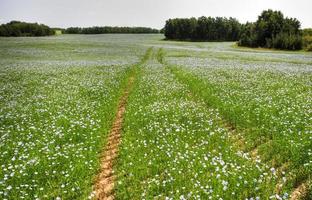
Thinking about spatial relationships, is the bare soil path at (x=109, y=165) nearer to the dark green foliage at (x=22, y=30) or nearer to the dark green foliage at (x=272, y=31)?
the dark green foliage at (x=272, y=31)

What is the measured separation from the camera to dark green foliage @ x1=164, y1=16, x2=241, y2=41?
563 feet

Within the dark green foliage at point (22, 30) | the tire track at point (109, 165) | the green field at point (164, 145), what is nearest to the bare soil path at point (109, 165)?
the tire track at point (109, 165)

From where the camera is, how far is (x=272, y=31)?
98375 mm

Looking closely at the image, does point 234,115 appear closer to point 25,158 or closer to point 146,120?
point 146,120

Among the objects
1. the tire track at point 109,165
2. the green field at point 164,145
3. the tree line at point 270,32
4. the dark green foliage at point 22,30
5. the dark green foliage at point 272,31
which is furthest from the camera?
the dark green foliage at point 22,30

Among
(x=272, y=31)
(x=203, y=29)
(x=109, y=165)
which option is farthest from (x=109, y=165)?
(x=203, y=29)

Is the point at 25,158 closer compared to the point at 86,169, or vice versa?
the point at 86,169

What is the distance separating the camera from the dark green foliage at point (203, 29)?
171725 mm

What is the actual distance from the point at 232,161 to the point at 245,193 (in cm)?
199

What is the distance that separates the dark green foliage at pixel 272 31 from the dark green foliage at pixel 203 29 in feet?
212

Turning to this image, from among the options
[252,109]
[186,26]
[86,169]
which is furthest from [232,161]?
[186,26]

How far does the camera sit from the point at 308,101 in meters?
16.6

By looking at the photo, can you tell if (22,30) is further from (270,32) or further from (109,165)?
(109,165)

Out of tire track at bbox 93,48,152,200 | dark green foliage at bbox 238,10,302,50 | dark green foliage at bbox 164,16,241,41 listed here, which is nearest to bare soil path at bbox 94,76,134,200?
tire track at bbox 93,48,152,200
